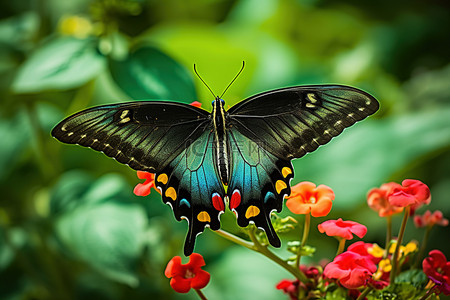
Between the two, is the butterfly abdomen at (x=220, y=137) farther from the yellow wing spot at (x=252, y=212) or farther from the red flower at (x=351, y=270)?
the red flower at (x=351, y=270)

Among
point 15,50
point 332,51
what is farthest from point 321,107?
point 332,51

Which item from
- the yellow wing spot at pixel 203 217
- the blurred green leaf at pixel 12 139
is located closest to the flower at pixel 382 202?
the yellow wing spot at pixel 203 217

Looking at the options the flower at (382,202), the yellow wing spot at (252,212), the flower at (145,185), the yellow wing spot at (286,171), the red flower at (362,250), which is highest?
the flower at (382,202)

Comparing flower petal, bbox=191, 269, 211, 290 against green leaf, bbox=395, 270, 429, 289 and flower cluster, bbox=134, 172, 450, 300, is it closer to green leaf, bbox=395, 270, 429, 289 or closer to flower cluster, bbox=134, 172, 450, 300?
flower cluster, bbox=134, 172, 450, 300

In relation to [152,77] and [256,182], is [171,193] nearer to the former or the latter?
[256,182]

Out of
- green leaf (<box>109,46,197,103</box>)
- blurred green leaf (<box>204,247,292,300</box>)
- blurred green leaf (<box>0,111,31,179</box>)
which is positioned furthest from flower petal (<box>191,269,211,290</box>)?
blurred green leaf (<box>0,111,31,179</box>)

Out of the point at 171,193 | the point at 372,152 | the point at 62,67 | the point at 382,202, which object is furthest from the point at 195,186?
the point at 372,152

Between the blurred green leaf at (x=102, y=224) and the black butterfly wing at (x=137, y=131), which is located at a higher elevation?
the black butterfly wing at (x=137, y=131)
